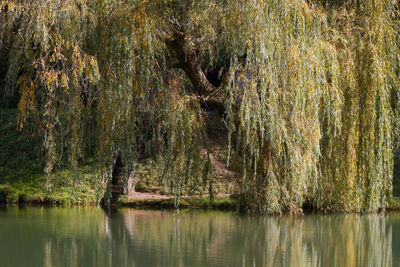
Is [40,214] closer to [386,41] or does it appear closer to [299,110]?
[299,110]

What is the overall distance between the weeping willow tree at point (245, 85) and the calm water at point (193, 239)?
658mm

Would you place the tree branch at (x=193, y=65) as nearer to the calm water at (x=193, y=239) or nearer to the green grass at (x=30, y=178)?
the calm water at (x=193, y=239)

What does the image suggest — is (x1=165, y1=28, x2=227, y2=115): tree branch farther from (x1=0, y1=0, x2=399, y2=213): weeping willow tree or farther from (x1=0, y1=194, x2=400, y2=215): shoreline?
(x1=0, y1=194, x2=400, y2=215): shoreline

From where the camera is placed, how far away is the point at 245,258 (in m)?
7.35

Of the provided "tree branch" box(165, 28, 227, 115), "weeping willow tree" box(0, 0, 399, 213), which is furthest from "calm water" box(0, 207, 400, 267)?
"tree branch" box(165, 28, 227, 115)

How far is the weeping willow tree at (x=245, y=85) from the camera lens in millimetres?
9820

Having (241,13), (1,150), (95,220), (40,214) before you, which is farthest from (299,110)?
(1,150)

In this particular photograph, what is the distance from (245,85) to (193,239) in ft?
8.20

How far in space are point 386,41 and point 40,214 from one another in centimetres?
705

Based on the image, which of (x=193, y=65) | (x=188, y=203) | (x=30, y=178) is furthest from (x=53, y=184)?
(x=193, y=65)

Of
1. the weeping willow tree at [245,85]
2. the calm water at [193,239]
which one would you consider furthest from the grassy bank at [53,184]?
the weeping willow tree at [245,85]

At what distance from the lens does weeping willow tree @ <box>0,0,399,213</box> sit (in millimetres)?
9820

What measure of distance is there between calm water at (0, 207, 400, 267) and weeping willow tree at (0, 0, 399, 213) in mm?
658

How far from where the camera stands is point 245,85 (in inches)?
387
